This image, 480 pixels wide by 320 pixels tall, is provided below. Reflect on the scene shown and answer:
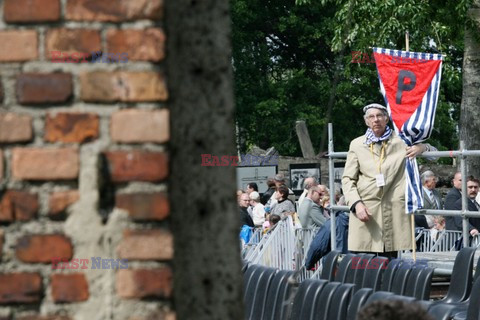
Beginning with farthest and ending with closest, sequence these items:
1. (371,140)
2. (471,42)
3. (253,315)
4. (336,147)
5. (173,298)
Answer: (336,147)
(471,42)
(371,140)
(253,315)
(173,298)

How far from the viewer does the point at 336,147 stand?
39094 mm

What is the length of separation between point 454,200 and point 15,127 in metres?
10.1

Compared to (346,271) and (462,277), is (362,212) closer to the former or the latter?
(346,271)

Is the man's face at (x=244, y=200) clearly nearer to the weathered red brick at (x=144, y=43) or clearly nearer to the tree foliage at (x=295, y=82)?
the tree foliage at (x=295, y=82)

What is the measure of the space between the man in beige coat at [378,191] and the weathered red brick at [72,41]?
687cm

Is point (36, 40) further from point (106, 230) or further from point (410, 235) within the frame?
point (410, 235)

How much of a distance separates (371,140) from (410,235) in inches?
34.3

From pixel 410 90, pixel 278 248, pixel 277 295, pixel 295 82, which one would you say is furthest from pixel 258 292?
pixel 295 82

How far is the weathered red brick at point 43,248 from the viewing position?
2.55 meters

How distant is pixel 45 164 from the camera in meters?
2.56

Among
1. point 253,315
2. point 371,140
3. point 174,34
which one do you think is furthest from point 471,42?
point 174,34

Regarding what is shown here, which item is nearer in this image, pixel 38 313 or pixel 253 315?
pixel 38 313

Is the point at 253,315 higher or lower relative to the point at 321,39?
lower

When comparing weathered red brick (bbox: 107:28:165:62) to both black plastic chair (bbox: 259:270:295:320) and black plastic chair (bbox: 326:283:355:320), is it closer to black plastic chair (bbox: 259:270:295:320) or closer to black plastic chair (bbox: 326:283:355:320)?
black plastic chair (bbox: 326:283:355:320)
